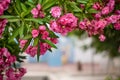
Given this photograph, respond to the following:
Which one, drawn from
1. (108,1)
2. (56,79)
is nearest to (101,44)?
(56,79)

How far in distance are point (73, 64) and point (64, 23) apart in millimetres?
8756

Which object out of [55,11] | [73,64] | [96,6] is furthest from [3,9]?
[73,64]

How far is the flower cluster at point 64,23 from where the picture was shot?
193 cm

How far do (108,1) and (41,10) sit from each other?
1.34ft

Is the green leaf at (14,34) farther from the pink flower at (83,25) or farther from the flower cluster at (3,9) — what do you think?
the pink flower at (83,25)

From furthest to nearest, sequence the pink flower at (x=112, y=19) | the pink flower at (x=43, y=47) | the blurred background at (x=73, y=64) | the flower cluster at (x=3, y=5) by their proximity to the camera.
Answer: the blurred background at (x=73, y=64), the pink flower at (x=112, y=19), the pink flower at (x=43, y=47), the flower cluster at (x=3, y=5)

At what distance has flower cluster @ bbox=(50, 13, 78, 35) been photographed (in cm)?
193

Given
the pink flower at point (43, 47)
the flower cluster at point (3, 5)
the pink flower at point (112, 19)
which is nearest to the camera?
the flower cluster at point (3, 5)

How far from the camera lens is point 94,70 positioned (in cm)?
947

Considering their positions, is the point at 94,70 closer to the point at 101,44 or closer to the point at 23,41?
the point at 101,44

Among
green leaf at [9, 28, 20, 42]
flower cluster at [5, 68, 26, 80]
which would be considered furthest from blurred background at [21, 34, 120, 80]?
green leaf at [9, 28, 20, 42]

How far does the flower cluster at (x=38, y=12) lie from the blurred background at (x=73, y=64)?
5.66 meters

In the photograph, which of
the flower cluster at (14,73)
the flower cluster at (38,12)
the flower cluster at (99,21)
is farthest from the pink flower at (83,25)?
the flower cluster at (14,73)

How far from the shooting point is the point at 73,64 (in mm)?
10648
